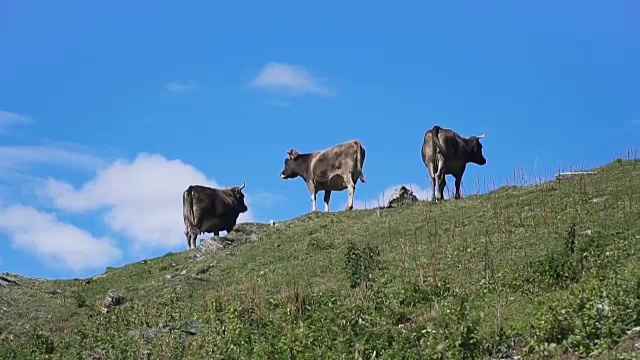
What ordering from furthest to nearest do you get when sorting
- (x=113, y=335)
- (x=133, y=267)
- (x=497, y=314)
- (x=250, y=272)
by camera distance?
(x=133, y=267) < (x=250, y=272) < (x=113, y=335) < (x=497, y=314)

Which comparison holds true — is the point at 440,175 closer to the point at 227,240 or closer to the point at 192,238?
the point at 227,240

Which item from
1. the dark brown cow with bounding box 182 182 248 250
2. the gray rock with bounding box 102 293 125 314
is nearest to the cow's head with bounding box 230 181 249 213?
the dark brown cow with bounding box 182 182 248 250

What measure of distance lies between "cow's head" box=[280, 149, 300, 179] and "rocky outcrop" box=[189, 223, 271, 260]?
31.5ft

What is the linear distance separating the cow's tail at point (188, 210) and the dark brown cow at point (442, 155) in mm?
7727

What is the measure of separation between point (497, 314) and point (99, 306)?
394 inches

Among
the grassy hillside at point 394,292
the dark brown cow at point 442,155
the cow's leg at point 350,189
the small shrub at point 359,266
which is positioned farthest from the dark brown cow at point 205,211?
the small shrub at point 359,266

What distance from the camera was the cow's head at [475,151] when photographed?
105ft

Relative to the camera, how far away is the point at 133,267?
86.0ft

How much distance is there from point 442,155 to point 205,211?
26.7 ft

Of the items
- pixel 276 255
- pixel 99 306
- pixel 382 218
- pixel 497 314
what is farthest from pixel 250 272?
pixel 497 314

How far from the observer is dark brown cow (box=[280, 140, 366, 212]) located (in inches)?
1252

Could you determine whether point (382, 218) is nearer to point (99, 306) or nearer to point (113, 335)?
point (99, 306)

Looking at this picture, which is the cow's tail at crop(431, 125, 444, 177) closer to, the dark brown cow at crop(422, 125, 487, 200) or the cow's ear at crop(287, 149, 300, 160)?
the dark brown cow at crop(422, 125, 487, 200)

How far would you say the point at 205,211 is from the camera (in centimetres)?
3234
